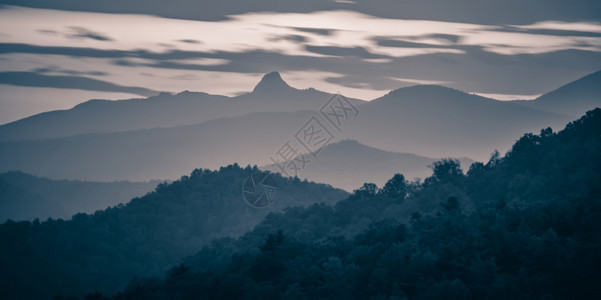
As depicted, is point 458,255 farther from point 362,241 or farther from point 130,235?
point 130,235

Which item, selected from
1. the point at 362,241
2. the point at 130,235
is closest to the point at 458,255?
the point at 362,241

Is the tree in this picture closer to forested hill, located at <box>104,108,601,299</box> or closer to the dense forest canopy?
the dense forest canopy

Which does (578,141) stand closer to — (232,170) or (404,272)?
(404,272)

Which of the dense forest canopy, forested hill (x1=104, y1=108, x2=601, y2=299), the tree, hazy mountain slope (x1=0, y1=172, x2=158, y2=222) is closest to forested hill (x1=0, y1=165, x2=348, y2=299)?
the dense forest canopy

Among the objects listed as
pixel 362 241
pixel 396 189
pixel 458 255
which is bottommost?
pixel 362 241

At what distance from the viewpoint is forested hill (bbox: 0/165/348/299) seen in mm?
67875

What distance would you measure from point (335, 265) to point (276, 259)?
4.41 metres

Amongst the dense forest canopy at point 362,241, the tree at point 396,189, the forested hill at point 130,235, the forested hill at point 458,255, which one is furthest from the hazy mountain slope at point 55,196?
the forested hill at point 458,255

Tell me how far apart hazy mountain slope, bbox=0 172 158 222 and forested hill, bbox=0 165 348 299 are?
63816 millimetres

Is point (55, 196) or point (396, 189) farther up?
point (396, 189)

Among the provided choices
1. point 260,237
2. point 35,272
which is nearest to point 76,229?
point 35,272

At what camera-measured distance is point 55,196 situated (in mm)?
182250

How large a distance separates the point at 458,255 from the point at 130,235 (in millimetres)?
47681

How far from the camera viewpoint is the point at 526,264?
4153 cm
